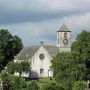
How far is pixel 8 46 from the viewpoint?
502 feet

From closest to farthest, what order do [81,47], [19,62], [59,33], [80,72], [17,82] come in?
[17,82] → [80,72] → [81,47] → [19,62] → [59,33]

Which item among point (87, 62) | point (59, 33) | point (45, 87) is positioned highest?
point (59, 33)

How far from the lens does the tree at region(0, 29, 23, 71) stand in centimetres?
15050

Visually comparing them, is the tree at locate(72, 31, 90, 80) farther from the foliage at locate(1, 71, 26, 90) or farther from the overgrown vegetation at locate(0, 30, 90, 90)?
the foliage at locate(1, 71, 26, 90)

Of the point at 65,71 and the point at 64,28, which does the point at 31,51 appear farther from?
the point at 65,71

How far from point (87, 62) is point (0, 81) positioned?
3296 centimetres

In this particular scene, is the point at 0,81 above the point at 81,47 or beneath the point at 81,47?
beneath

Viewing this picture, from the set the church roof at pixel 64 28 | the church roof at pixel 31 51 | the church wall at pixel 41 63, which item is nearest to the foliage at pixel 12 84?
the church wall at pixel 41 63

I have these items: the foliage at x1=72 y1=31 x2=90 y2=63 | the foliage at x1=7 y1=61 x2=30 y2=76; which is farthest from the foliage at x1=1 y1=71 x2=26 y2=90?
the foliage at x1=7 y1=61 x2=30 y2=76

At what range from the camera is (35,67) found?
Answer: 15138 centimetres

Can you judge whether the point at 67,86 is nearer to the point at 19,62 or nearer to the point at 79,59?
the point at 79,59

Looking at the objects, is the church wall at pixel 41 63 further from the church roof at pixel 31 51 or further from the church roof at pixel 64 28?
the church roof at pixel 64 28

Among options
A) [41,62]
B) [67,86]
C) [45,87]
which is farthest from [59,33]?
[45,87]

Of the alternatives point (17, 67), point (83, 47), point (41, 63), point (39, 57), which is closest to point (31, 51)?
point (39, 57)
